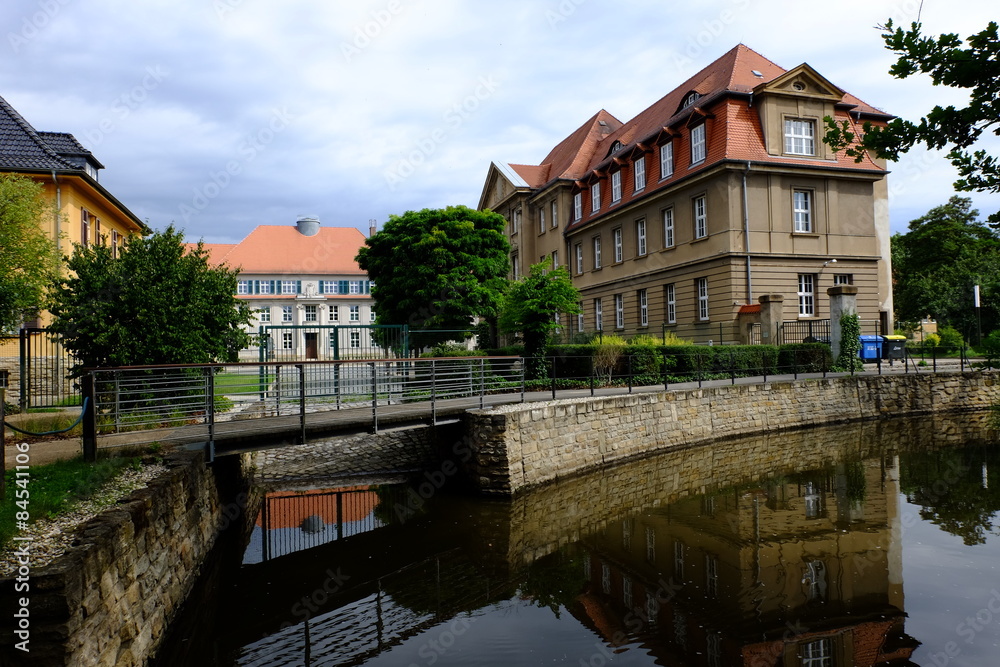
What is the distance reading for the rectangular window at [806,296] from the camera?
2625cm

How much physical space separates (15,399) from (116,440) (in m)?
11.1

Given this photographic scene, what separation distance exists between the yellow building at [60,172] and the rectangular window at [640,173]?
71.0 ft

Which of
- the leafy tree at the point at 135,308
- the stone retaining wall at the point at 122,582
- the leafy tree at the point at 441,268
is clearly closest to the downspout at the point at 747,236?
the leafy tree at the point at 441,268

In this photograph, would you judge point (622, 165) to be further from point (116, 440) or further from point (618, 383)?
point (116, 440)

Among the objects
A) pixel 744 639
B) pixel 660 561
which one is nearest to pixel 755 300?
pixel 660 561

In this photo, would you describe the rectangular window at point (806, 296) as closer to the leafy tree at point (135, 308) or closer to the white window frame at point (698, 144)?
the white window frame at point (698, 144)

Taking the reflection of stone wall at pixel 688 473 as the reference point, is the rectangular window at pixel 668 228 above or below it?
above

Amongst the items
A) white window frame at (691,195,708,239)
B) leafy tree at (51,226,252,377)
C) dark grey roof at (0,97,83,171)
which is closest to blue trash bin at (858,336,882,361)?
white window frame at (691,195,708,239)

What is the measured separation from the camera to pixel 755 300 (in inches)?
992

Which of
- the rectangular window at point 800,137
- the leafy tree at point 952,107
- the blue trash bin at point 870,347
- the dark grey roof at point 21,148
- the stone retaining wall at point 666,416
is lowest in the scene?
the stone retaining wall at point 666,416

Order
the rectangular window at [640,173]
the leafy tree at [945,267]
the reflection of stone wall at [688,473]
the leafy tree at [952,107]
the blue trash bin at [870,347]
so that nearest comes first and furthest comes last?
the leafy tree at [952,107]
the reflection of stone wall at [688,473]
the blue trash bin at [870,347]
the rectangular window at [640,173]
the leafy tree at [945,267]

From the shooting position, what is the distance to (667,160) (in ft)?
96.1

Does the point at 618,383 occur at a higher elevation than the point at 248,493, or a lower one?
higher

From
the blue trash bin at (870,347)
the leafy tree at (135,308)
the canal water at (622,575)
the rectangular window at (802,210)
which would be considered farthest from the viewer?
the rectangular window at (802,210)
